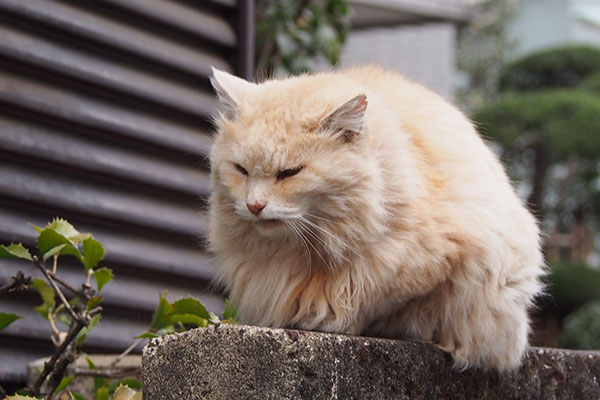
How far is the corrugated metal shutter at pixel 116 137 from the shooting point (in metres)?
2.53

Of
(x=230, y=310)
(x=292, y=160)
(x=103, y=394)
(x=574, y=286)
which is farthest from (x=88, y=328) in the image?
(x=574, y=286)

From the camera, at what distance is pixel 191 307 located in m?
2.06

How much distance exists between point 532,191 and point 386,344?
35.6 ft

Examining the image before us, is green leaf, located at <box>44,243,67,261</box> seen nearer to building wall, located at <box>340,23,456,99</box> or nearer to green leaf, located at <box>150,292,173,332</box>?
green leaf, located at <box>150,292,173,332</box>

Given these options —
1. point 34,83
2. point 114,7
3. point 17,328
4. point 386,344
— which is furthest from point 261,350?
point 114,7

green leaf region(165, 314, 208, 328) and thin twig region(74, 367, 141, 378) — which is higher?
green leaf region(165, 314, 208, 328)

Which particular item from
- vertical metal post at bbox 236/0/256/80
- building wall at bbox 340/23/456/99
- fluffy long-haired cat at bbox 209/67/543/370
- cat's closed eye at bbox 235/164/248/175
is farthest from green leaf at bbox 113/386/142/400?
building wall at bbox 340/23/456/99

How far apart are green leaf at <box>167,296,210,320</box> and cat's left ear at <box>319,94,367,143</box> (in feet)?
1.86

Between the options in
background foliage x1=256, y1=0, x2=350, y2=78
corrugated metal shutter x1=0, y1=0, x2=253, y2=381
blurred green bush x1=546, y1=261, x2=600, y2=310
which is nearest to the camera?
corrugated metal shutter x1=0, y1=0, x2=253, y2=381

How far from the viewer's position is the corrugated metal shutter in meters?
2.53

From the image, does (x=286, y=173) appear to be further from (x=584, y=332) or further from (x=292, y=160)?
(x=584, y=332)

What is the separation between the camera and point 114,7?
283 cm

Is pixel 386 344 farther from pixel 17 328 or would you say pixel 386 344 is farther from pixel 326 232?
pixel 17 328

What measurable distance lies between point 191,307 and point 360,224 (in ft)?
1.73
